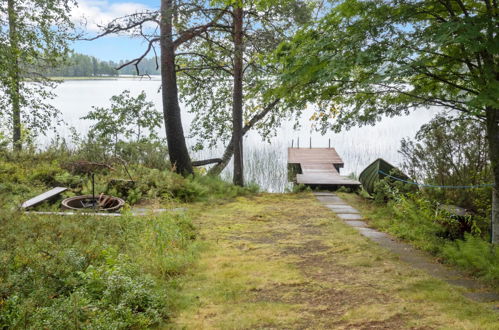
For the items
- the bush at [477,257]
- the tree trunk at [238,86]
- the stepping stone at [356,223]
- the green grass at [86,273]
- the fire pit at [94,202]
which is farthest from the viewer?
the tree trunk at [238,86]

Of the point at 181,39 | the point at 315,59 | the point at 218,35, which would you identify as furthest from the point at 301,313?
the point at 218,35

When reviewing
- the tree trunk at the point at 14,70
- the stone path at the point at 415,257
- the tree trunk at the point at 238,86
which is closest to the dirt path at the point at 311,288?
the stone path at the point at 415,257

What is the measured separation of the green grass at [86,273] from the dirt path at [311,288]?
29 cm

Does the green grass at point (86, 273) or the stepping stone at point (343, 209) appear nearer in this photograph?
the green grass at point (86, 273)

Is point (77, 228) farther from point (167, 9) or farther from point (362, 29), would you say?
point (167, 9)

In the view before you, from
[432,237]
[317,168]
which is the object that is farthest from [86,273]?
[317,168]

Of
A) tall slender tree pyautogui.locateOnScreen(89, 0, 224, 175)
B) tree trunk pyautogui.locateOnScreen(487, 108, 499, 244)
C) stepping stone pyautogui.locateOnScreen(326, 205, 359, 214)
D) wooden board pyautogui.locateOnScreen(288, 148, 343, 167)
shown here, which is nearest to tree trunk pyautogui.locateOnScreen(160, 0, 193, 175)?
tall slender tree pyautogui.locateOnScreen(89, 0, 224, 175)

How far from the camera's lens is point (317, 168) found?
1306 cm

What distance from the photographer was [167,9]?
29.8ft

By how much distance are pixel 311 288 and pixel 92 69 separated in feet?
51.7

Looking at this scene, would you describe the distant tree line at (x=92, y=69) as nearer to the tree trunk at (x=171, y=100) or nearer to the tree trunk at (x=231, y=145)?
the tree trunk at (x=171, y=100)

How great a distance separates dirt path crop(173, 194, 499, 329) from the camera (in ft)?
10.8

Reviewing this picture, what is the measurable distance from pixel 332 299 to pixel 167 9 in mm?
7365

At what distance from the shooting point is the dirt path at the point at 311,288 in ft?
10.8
